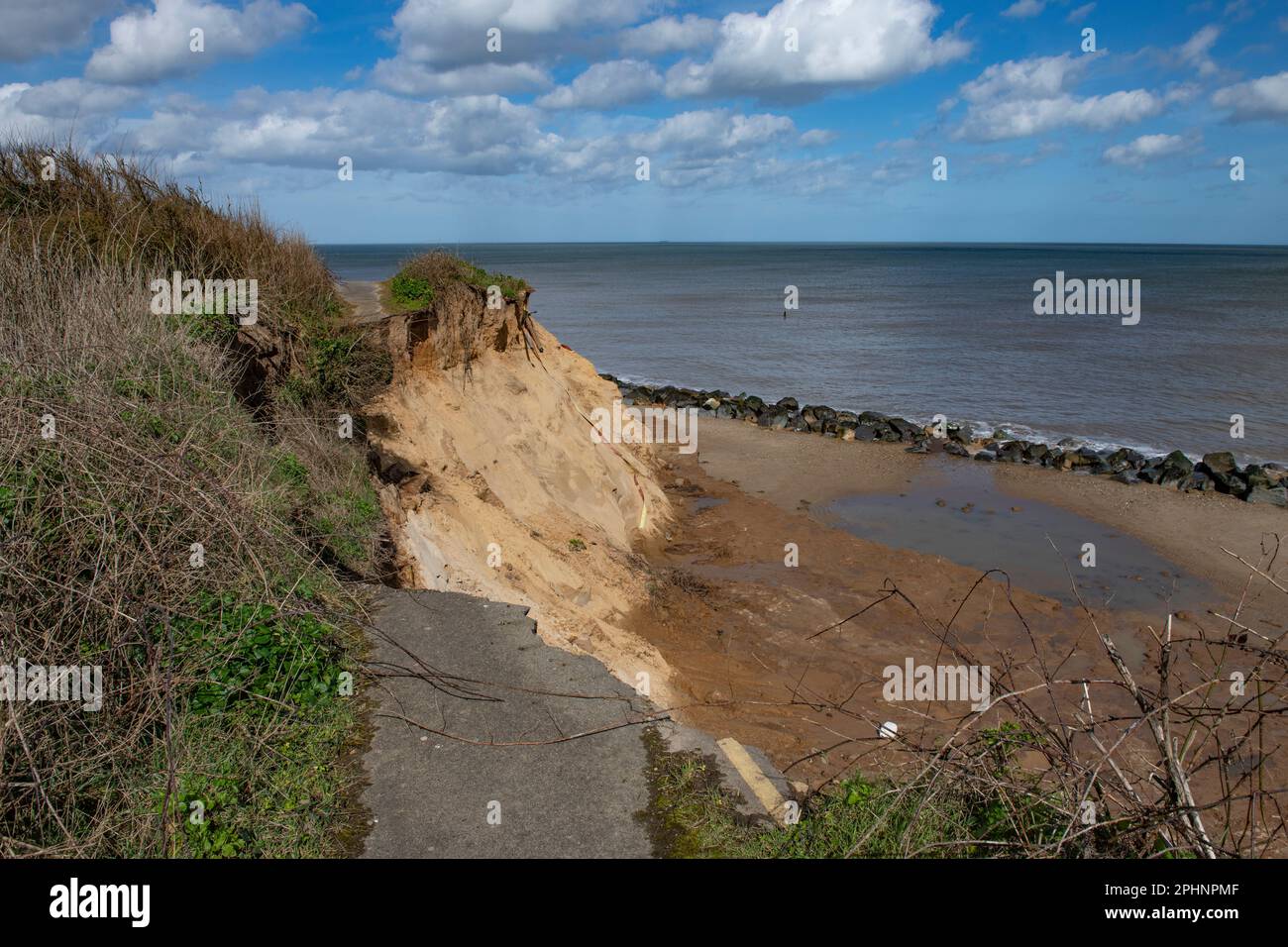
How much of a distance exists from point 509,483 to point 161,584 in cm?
730

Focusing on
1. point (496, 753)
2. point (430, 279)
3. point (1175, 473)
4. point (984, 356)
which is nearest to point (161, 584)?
point (496, 753)

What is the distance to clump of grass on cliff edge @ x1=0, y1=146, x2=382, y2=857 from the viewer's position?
4.51 metres

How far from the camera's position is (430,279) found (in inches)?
520

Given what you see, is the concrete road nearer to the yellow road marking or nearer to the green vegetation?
the green vegetation

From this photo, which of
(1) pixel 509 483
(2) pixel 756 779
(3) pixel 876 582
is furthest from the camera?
(3) pixel 876 582

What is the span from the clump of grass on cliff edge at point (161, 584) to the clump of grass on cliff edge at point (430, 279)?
3.67m

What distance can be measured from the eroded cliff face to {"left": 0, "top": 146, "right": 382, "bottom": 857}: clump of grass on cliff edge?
1334mm

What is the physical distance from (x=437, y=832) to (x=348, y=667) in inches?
76.1

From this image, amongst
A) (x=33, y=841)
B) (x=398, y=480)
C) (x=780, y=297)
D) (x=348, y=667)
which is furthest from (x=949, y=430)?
(x=780, y=297)

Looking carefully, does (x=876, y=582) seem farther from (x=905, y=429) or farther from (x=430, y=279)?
(x=905, y=429)

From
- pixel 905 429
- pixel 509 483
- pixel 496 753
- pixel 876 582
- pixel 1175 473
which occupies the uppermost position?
pixel 905 429

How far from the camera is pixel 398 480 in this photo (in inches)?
413

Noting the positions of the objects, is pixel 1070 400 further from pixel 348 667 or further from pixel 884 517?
pixel 348 667

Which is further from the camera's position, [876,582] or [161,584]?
[876,582]
